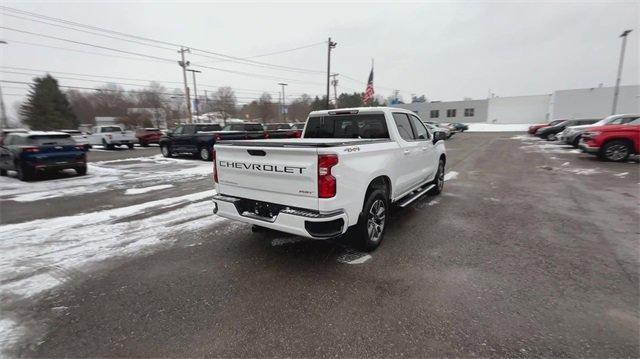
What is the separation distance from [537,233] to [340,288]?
3570mm

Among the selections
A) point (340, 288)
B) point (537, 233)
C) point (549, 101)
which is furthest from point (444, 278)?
point (549, 101)

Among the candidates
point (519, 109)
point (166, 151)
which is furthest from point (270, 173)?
point (519, 109)

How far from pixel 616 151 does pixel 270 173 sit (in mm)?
14360

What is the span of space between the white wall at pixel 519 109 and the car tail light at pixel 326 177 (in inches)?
2489

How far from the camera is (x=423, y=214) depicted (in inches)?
230

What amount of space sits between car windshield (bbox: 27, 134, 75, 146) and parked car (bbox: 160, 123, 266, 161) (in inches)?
207

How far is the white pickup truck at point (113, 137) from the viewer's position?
22047 mm

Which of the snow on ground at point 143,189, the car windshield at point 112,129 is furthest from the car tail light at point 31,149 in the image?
the car windshield at point 112,129

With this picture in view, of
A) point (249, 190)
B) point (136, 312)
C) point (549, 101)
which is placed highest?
point (549, 101)

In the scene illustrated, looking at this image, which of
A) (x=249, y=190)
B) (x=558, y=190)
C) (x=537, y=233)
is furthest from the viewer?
(x=558, y=190)

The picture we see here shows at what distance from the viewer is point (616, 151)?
11539 mm

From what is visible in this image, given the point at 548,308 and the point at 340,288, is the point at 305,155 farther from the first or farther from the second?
the point at 548,308

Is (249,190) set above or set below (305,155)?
below

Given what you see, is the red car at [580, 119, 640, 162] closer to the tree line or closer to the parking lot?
the parking lot
